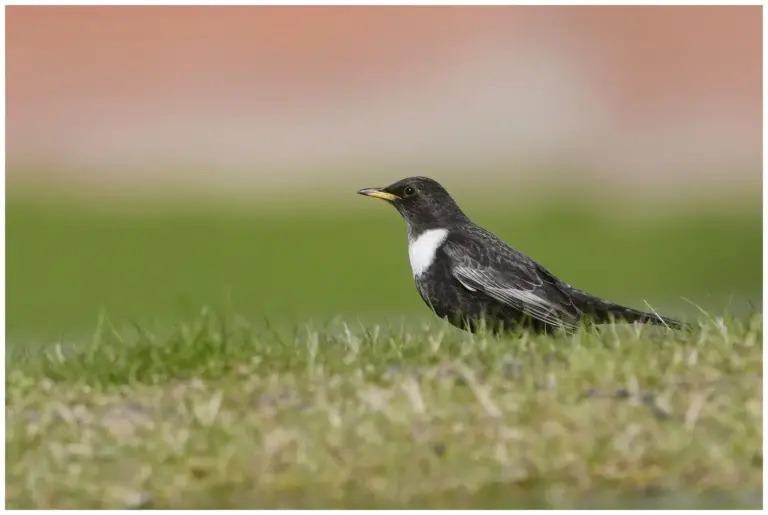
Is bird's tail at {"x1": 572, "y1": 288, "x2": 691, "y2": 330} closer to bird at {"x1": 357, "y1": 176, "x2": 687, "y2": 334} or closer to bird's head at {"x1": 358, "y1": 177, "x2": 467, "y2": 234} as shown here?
bird at {"x1": 357, "y1": 176, "x2": 687, "y2": 334}

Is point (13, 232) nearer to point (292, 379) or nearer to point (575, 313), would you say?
point (292, 379)

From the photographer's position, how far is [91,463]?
6383 millimetres

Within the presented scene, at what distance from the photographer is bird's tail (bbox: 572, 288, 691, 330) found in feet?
25.6

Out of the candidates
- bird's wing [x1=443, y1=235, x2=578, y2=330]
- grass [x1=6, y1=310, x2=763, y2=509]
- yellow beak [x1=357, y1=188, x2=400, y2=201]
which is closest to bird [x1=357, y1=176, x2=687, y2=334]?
bird's wing [x1=443, y1=235, x2=578, y2=330]

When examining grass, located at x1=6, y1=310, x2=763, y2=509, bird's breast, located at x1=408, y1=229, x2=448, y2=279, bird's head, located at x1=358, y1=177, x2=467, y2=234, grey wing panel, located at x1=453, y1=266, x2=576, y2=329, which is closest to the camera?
grass, located at x1=6, y1=310, x2=763, y2=509

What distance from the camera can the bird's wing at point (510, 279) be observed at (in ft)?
26.7

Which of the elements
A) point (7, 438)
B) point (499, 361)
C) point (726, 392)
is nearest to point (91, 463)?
point (7, 438)

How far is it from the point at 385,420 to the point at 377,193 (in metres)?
2.78

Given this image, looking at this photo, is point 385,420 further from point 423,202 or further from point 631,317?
point 423,202

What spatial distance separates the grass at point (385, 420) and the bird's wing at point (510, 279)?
0.61m

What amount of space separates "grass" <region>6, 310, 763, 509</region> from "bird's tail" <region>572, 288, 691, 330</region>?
1.05 feet

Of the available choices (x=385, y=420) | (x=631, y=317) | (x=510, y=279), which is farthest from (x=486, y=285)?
(x=385, y=420)

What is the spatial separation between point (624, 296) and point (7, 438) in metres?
4.45

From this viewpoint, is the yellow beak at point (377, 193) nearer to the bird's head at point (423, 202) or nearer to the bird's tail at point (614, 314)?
the bird's head at point (423, 202)
